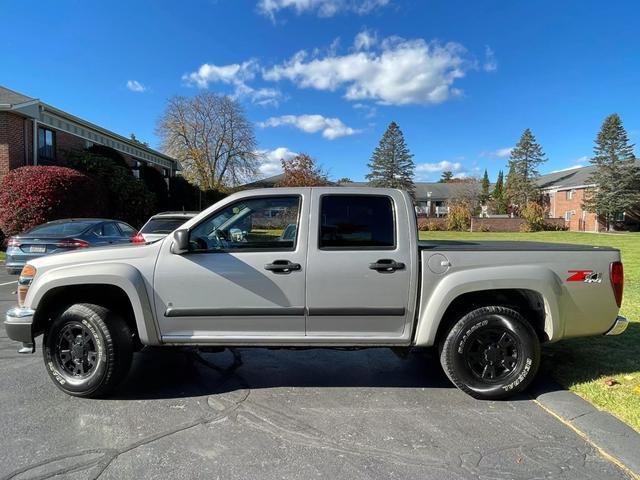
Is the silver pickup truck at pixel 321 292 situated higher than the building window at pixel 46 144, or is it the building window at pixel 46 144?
the building window at pixel 46 144

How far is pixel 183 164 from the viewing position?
48094mm

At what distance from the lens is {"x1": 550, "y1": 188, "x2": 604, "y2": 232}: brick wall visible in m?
48.5

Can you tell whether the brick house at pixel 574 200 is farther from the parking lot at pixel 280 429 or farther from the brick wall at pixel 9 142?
the parking lot at pixel 280 429

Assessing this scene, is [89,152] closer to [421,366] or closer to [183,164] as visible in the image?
[421,366]

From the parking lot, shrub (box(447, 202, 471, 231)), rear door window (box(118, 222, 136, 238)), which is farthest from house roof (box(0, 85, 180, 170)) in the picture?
shrub (box(447, 202, 471, 231))

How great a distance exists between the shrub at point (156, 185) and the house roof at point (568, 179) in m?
42.7

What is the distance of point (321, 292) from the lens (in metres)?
3.92

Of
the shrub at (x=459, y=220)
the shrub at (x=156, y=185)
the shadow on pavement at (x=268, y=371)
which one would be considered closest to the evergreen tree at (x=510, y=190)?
the shrub at (x=459, y=220)

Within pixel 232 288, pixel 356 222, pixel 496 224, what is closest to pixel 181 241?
pixel 232 288

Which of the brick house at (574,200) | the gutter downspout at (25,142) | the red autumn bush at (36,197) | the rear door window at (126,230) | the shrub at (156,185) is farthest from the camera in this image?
the brick house at (574,200)

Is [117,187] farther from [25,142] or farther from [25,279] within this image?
[25,279]

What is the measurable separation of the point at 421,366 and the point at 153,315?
9.46 ft

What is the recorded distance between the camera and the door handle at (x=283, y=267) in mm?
3908

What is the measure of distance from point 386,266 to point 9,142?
19.0 meters
